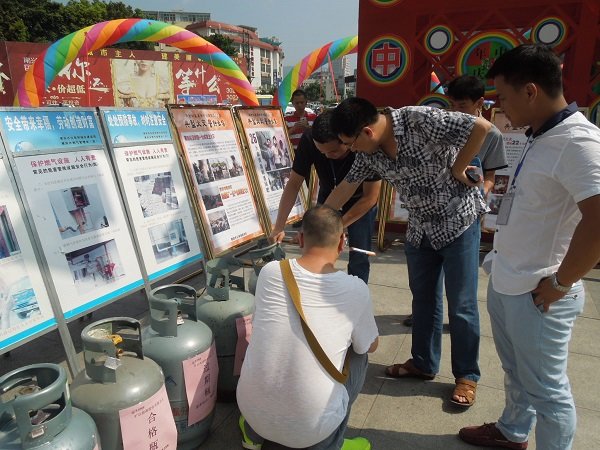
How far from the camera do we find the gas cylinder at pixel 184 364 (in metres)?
2.20

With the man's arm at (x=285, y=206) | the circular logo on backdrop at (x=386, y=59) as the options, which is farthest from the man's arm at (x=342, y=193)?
the circular logo on backdrop at (x=386, y=59)

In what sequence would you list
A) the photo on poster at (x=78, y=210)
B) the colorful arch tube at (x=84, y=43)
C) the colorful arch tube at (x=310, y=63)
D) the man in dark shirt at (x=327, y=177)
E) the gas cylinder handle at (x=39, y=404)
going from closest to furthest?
the gas cylinder handle at (x=39, y=404) → the photo on poster at (x=78, y=210) → the man in dark shirt at (x=327, y=177) → the colorful arch tube at (x=84, y=43) → the colorful arch tube at (x=310, y=63)

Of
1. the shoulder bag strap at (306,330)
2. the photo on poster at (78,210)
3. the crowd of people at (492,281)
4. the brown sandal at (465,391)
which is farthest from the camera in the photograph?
the photo on poster at (78,210)

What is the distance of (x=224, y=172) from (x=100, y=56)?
701 inches

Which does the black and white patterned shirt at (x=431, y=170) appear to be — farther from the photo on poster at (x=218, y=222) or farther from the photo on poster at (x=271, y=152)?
the photo on poster at (x=271, y=152)

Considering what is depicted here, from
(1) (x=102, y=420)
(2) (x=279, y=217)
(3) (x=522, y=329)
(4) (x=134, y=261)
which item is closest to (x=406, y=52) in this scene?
(2) (x=279, y=217)

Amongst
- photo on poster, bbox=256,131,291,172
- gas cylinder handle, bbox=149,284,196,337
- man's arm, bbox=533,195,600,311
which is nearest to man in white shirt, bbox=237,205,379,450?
gas cylinder handle, bbox=149,284,196,337

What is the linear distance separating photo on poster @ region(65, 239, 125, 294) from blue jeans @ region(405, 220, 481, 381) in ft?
6.67

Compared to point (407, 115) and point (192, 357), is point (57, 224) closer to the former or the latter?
point (192, 357)

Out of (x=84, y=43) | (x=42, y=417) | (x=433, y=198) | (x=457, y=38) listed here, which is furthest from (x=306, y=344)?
(x=84, y=43)

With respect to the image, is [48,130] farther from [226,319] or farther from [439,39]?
[439,39]

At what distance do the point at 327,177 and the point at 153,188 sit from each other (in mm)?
1432

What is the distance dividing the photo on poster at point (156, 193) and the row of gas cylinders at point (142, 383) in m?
1.07

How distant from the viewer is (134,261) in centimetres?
324
